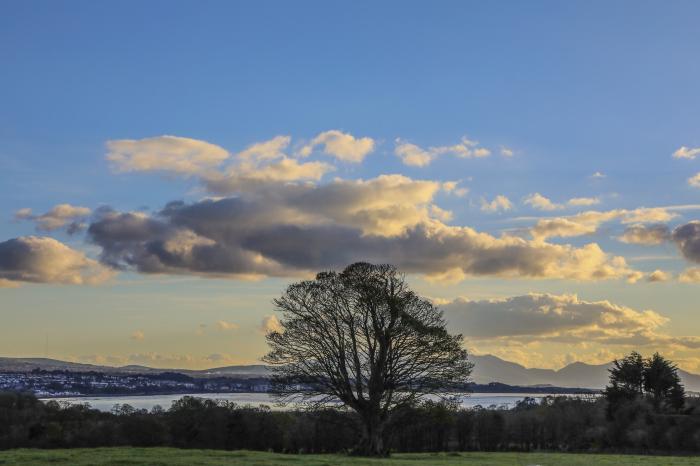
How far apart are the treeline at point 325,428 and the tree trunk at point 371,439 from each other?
200 cm

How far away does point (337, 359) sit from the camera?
53.2 metres

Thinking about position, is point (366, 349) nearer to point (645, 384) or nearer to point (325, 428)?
point (325, 428)

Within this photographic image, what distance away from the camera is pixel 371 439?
2052 inches

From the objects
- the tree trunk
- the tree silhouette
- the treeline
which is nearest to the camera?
the tree trunk


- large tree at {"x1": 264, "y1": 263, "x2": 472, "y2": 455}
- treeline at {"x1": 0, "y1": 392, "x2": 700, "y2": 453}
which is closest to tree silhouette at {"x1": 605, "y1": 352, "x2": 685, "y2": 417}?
treeline at {"x1": 0, "y1": 392, "x2": 700, "y2": 453}

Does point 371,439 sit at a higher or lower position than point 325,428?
higher

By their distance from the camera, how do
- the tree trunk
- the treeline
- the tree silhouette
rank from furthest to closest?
the tree silhouette → the treeline → the tree trunk

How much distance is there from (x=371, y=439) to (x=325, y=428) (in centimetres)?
2736

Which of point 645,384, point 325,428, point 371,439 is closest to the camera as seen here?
point 371,439

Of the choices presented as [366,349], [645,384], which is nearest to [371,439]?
[366,349]

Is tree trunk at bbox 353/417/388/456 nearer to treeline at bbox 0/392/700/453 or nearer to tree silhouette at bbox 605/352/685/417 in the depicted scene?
treeline at bbox 0/392/700/453

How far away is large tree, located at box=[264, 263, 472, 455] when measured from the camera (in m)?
51.9

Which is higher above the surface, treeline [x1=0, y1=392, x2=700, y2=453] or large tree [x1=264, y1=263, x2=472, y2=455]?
large tree [x1=264, y1=263, x2=472, y2=455]

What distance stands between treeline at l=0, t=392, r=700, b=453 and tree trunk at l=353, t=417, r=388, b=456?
6.57 ft
